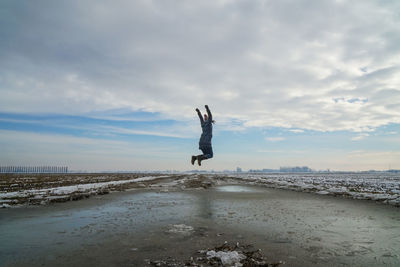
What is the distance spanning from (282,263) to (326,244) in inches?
70.6

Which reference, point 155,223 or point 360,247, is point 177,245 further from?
point 360,247

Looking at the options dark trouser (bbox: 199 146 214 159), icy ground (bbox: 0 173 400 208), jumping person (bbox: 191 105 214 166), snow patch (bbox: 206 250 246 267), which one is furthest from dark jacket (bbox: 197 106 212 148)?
icy ground (bbox: 0 173 400 208)

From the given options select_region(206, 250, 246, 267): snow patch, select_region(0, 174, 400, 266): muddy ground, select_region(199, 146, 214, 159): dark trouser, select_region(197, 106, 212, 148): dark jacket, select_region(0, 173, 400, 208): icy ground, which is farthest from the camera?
select_region(0, 173, 400, 208): icy ground

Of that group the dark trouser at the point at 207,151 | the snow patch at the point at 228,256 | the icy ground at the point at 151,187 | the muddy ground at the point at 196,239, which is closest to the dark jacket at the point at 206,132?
the dark trouser at the point at 207,151

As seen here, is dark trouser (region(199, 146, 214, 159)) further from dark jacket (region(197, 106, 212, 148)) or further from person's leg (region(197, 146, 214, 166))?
dark jacket (region(197, 106, 212, 148))

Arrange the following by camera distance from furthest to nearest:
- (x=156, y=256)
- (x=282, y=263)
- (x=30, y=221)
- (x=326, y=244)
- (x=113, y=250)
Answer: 1. (x=30, y=221)
2. (x=326, y=244)
3. (x=113, y=250)
4. (x=156, y=256)
5. (x=282, y=263)

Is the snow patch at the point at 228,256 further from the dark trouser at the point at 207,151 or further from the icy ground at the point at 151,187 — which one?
the icy ground at the point at 151,187

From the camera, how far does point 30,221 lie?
292 inches

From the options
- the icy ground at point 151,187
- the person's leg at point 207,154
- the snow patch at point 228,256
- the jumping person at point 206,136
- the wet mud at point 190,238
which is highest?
the jumping person at point 206,136

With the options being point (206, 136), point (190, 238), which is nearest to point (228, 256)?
point (190, 238)

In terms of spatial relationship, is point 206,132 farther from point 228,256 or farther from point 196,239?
point 228,256

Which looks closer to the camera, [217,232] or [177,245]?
[177,245]

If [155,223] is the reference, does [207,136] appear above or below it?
above

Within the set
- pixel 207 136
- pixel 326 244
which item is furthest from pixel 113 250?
pixel 207 136
